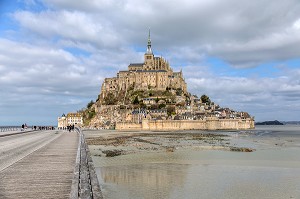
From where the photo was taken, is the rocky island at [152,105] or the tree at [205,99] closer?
the rocky island at [152,105]

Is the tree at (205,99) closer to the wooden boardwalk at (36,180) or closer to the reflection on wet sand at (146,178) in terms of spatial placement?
the reflection on wet sand at (146,178)

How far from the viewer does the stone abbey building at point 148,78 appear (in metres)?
140

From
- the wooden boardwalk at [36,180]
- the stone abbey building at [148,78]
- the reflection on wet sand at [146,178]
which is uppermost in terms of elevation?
the stone abbey building at [148,78]

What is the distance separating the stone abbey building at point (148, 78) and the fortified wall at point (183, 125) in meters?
26.3

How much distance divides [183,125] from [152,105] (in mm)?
16439

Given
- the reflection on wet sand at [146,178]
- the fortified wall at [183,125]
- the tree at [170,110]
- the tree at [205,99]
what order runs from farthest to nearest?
the tree at [205,99] → the tree at [170,110] → the fortified wall at [183,125] → the reflection on wet sand at [146,178]

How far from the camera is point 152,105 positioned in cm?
12800

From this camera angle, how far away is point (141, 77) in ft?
464

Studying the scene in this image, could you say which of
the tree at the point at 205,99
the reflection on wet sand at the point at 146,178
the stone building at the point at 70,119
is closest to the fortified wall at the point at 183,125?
the tree at the point at 205,99

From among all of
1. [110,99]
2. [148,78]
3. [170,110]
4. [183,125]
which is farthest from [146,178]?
[110,99]

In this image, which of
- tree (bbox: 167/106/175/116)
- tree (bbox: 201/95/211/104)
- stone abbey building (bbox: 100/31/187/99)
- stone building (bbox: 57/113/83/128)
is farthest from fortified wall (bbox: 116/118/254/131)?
stone building (bbox: 57/113/83/128)

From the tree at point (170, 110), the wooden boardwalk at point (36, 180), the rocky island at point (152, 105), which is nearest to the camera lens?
the wooden boardwalk at point (36, 180)

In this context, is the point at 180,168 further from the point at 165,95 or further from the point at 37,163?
the point at 165,95

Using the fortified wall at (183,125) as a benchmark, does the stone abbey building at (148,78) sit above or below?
above
